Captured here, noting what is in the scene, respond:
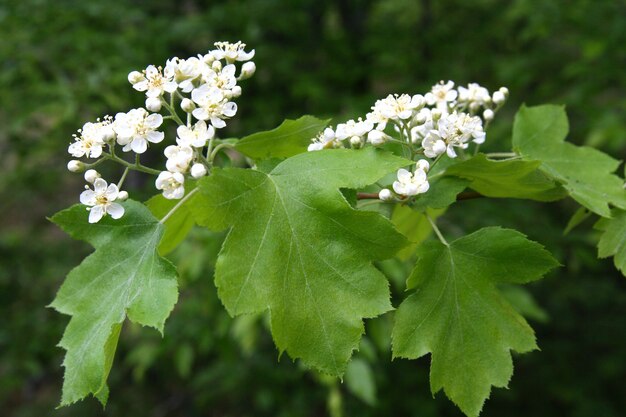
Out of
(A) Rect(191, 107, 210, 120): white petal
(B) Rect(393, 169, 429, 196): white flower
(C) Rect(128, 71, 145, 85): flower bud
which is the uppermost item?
(C) Rect(128, 71, 145, 85): flower bud

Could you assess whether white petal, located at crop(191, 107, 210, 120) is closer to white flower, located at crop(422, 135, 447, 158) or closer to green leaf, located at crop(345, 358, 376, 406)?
white flower, located at crop(422, 135, 447, 158)

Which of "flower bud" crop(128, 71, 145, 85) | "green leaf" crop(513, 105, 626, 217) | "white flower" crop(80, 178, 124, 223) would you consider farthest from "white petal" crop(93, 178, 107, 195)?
"green leaf" crop(513, 105, 626, 217)

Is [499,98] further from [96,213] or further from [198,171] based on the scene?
[96,213]

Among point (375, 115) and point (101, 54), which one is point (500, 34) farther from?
point (375, 115)

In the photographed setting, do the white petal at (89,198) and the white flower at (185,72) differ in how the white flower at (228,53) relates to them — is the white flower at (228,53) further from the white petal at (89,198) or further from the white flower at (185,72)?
the white petal at (89,198)

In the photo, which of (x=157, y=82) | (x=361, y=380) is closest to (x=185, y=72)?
(x=157, y=82)

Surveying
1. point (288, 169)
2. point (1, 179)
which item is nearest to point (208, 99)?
point (288, 169)
